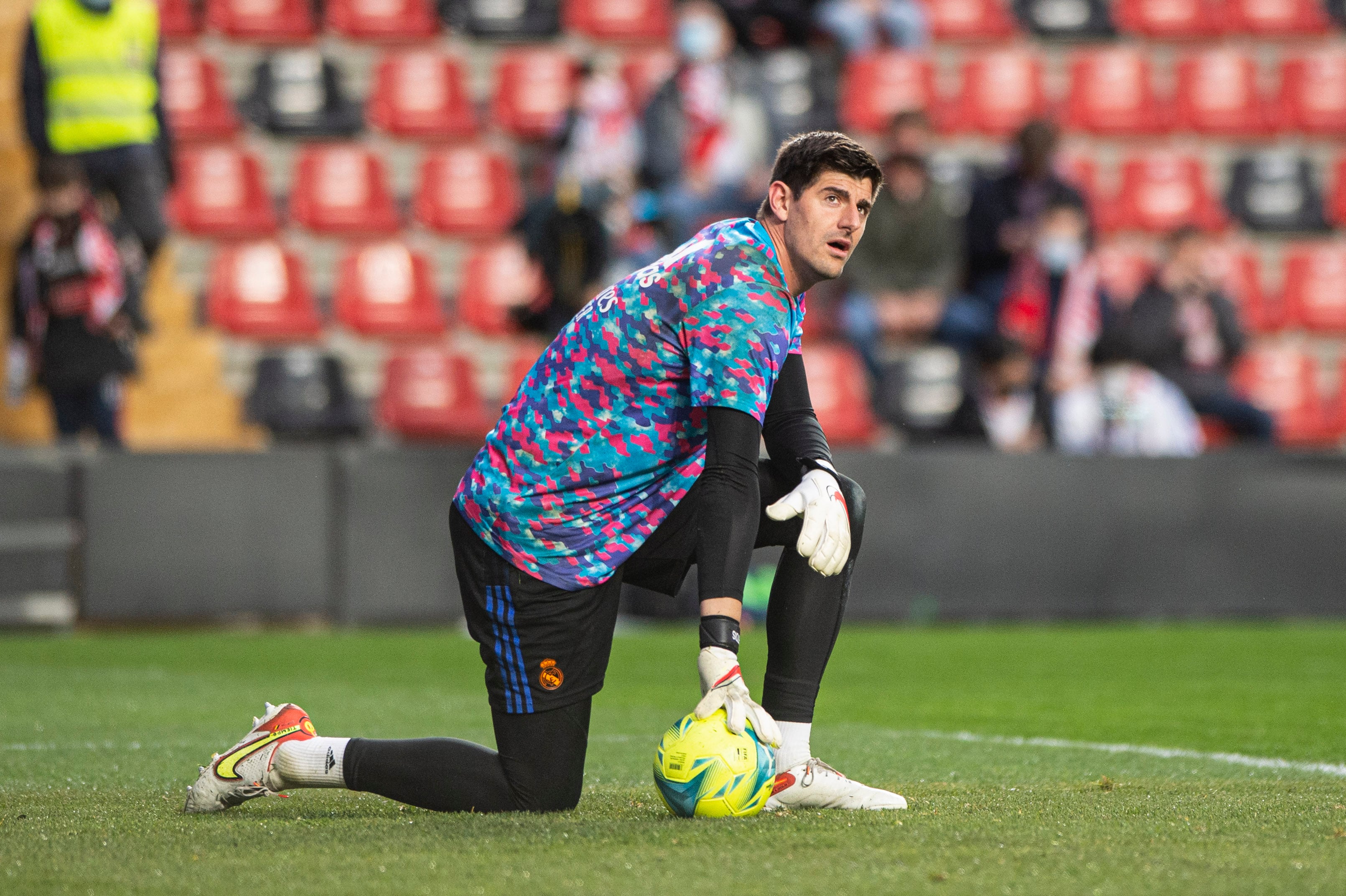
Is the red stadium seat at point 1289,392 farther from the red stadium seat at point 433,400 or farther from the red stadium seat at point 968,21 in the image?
the red stadium seat at point 433,400

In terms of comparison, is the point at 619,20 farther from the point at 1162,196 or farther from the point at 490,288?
the point at 1162,196

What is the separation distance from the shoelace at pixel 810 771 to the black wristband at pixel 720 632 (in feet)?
1.87

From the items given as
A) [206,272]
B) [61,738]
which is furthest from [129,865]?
[206,272]

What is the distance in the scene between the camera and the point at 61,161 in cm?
1052

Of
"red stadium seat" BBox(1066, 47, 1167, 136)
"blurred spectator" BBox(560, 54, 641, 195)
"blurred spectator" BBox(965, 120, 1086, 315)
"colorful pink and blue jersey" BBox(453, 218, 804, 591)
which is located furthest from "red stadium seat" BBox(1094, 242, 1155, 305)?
"colorful pink and blue jersey" BBox(453, 218, 804, 591)

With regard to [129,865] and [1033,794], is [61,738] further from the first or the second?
[1033,794]

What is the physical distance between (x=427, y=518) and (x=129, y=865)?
688cm

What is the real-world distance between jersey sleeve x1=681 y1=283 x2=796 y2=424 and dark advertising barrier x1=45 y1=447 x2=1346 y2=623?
6.52 m

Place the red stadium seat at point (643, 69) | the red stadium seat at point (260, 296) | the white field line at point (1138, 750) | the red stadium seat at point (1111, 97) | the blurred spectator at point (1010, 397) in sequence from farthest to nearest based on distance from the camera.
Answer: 1. the red stadium seat at point (1111, 97)
2. the red stadium seat at point (643, 69)
3. the red stadium seat at point (260, 296)
4. the blurred spectator at point (1010, 397)
5. the white field line at point (1138, 750)

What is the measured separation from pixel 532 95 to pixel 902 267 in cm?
350

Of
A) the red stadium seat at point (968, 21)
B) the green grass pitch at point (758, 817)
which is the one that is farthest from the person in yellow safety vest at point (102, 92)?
the red stadium seat at point (968, 21)

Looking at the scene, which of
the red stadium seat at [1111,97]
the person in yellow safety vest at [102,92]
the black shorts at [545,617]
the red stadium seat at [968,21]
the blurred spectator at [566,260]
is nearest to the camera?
the black shorts at [545,617]

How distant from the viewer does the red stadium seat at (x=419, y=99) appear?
46.0ft

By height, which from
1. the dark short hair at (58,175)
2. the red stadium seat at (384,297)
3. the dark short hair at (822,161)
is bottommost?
the red stadium seat at (384,297)
